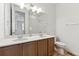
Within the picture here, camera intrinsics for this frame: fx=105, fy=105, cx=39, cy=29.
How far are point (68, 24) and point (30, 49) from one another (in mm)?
666

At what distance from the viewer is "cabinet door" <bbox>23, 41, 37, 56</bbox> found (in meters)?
1.48

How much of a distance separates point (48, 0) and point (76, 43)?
75 cm

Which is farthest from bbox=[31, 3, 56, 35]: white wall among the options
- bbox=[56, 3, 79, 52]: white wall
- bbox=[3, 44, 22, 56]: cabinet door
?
bbox=[3, 44, 22, 56]: cabinet door

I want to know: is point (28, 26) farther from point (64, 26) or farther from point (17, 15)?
point (64, 26)

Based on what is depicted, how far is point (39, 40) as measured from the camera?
154cm

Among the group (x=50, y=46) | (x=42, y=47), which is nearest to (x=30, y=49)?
(x=42, y=47)

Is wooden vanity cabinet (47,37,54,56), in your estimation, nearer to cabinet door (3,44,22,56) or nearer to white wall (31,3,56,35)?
white wall (31,3,56,35)

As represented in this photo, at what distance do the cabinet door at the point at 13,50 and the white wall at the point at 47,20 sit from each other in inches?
13.4

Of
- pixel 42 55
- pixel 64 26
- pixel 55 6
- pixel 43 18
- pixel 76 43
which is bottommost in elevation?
pixel 42 55

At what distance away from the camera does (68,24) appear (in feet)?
5.10

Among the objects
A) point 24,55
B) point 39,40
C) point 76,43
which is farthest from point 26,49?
point 76,43

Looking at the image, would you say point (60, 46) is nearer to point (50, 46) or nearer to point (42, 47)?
point (50, 46)

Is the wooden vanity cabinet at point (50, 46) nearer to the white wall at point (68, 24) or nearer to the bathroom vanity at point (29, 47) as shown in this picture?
the bathroom vanity at point (29, 47)

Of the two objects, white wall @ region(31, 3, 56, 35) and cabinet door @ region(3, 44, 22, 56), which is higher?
white wall @ region(31, 3, 56, 35)
